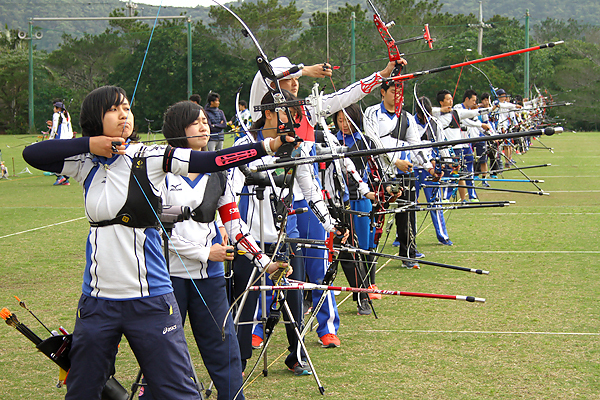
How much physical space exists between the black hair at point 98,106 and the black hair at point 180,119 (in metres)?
0.64

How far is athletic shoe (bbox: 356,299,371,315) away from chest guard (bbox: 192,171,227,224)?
7.43 ft

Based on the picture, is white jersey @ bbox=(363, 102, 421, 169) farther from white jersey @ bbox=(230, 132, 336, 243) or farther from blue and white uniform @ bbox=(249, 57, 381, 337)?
white jersey @ bbox=(230, 132, 336, 243)

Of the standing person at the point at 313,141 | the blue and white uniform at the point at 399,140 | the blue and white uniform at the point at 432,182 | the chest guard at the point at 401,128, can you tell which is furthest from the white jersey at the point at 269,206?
the blue and white uniform at the point at 432,182

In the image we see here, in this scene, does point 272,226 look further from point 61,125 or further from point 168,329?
point 61,125

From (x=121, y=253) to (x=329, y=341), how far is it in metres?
2.19

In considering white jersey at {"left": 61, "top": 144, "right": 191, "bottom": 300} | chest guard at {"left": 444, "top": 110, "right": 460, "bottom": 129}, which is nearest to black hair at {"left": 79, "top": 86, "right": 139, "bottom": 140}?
white jersey at {"left": 61, "top": 144, "right": 191, "bottom": 300}

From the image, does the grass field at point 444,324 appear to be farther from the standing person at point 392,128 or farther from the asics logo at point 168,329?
the asics logo at point 168,329

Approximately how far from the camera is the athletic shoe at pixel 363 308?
5055mm

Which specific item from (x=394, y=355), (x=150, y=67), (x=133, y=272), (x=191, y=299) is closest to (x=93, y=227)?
(x=133, y=272)

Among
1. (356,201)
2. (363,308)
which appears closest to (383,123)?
(356,201)

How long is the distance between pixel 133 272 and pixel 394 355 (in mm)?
2204

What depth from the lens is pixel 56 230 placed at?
8.74 m

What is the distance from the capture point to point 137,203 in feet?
7.68

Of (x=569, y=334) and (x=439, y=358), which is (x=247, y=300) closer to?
(x=439, y=358)
